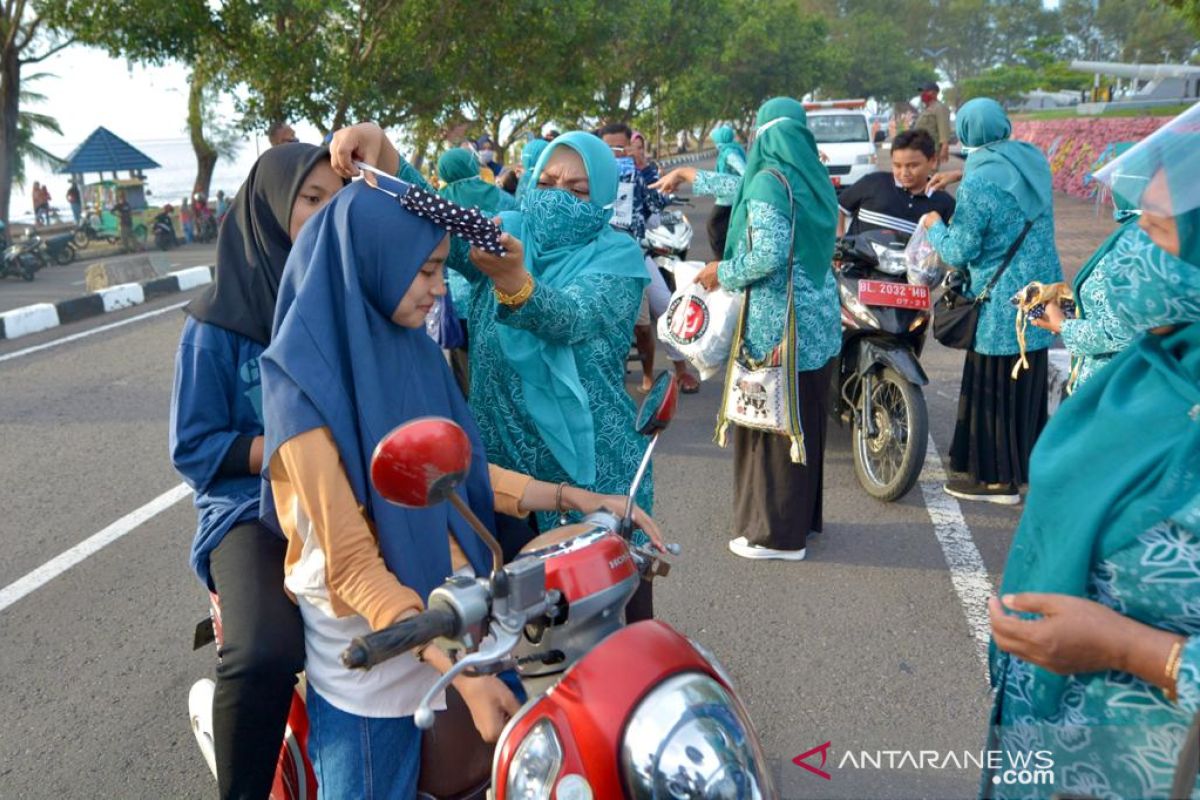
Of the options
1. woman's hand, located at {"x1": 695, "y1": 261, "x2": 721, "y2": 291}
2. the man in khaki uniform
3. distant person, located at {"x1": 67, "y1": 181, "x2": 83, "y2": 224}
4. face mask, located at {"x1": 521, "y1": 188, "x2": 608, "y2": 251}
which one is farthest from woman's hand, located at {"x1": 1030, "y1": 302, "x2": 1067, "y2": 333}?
distant person, located at {"x1": 67, "y1": 181, "x2": 83, "y2": 224}

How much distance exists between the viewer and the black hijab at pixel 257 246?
225 cm

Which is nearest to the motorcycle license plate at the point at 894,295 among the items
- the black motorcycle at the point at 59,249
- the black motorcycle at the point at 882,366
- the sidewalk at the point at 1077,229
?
the black motorcycle at the point at 882,366

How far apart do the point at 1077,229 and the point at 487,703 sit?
16205mm

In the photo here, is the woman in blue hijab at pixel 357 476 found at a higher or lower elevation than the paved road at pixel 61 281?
higher

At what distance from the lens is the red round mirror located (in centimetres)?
134

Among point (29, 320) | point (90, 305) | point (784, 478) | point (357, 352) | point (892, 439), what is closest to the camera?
point (357, 352)

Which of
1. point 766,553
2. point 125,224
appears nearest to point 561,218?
point 766,553

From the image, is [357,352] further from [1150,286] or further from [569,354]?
[1150,286]

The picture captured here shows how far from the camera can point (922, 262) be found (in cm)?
485

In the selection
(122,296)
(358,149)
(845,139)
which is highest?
(845,139)

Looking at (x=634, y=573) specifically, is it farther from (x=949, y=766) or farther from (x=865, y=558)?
(x=865, y=558)

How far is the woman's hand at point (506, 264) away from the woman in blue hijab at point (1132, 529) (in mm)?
1081

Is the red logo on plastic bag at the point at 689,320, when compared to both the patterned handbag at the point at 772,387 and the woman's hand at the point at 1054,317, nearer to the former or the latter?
the patterned handbag at the point at 772,387

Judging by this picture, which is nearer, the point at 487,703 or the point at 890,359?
the point at 487,703
